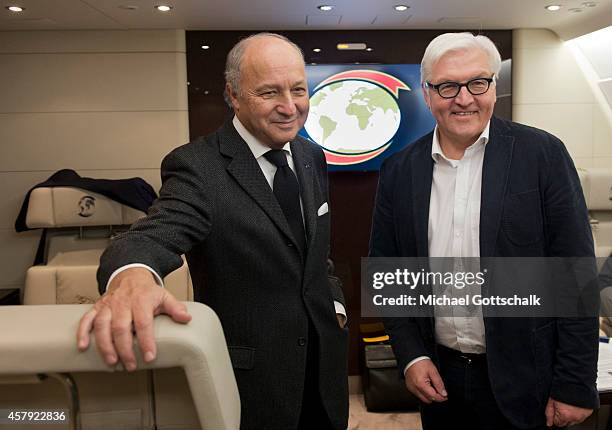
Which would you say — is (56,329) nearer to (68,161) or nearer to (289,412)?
(289,412)

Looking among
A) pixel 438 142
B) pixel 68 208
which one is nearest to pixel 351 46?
pixel 68 208

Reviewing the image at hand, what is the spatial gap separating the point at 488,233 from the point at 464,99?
0.35 meters

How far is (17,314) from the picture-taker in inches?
20.2

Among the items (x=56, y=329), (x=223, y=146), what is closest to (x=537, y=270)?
(x=223, y=146)

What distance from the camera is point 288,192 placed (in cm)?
148

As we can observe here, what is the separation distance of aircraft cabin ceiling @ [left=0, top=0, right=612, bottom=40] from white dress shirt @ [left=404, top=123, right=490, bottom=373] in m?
1.84

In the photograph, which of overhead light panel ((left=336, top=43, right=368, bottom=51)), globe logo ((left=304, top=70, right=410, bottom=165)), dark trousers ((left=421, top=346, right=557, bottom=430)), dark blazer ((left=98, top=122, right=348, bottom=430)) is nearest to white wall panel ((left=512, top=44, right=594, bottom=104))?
globe logo ((left=304, top=70, right=410, bottom=165))

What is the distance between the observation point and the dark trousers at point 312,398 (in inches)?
59.3

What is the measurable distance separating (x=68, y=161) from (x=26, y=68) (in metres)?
0.66

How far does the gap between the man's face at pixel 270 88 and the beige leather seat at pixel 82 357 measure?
96 centimetres

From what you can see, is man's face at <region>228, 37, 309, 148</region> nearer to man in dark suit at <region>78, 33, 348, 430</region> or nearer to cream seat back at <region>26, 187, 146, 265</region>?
man in dark suit at <region>78, 33, 348, 430</region>

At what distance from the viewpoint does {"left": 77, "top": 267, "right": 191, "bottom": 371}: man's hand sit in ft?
1.59

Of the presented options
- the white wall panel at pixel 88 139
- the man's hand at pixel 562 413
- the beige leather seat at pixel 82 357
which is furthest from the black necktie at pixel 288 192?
the white wall panel at pixel 88 139

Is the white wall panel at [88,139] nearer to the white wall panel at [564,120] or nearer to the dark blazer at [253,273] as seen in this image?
the white wall panel at [564,120]
